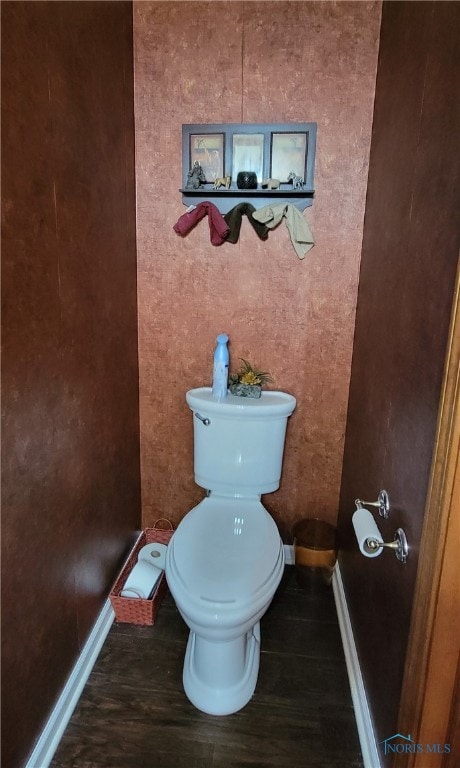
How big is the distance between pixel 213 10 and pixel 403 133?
94cm

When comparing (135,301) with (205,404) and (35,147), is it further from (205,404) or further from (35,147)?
(35,147)

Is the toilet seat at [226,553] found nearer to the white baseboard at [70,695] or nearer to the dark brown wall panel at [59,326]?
the dark brown wall panel at [59,326]

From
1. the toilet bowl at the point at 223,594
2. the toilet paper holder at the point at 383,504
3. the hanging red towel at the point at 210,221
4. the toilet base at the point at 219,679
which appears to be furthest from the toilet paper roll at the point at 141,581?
the hanging red towel at the point at 210,221

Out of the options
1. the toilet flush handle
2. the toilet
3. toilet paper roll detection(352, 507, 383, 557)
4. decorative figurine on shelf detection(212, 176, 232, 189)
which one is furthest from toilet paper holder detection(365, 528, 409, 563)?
decorative figurine on shelf detection(212, 176, 232, 189)

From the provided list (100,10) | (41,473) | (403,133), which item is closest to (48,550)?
(41,473)

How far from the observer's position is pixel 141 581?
1.76 meters

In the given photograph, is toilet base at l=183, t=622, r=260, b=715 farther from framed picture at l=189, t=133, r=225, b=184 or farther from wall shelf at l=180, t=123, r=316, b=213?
framed picture at l=189, t=133, r=225, b=184

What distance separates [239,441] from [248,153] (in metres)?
1.11

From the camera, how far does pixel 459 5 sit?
0.91 m

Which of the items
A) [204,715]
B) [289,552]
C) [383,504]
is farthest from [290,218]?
[204,715]

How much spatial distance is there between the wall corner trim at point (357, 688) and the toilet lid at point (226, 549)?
470mm

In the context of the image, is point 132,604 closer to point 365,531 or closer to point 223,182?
point 365,531

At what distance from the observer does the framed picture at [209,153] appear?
68.3 inches

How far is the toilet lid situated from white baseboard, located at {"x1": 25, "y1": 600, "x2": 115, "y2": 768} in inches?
18.1
